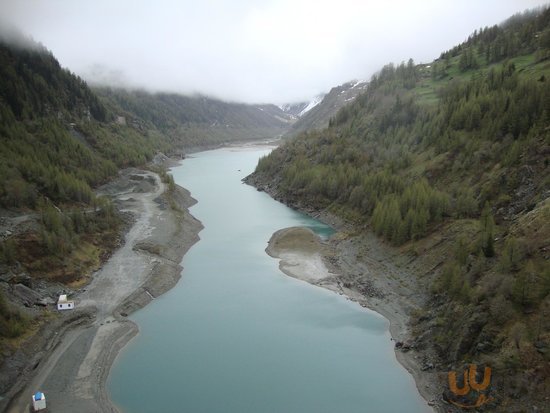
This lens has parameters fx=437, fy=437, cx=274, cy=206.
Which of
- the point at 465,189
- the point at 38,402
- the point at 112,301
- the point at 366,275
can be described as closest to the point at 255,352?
the point at 38,402

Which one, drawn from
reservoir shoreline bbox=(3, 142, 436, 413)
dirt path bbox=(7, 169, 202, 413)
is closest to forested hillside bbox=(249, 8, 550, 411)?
reservoir shoreline bbox=(3, 142, 436, 413)

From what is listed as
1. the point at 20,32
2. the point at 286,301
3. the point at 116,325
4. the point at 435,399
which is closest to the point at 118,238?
the point at 116,325

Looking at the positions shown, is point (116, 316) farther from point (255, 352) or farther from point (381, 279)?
point (381, 279)

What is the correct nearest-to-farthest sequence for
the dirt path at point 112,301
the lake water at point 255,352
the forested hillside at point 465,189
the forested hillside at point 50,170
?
the dirt path at point 112,301 → the forested hillside at point 465,189 → the lake water at point 255,352 → the forested hillside at point 50,170

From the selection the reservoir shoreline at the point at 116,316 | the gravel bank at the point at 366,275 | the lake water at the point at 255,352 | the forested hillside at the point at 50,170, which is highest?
the forested hillside at the point at 50,170

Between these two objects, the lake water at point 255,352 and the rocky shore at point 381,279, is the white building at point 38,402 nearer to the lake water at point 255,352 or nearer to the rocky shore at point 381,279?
the lake water at point 255,352

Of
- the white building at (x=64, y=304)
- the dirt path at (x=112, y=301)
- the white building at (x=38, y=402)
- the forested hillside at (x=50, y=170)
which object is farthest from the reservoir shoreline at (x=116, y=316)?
the forested hillside at (x=50, y=170)

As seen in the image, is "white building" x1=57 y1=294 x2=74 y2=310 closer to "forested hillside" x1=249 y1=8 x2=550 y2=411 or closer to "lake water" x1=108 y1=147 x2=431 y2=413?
"lake water" x1=108 y1=147 x2=431 y2=413
